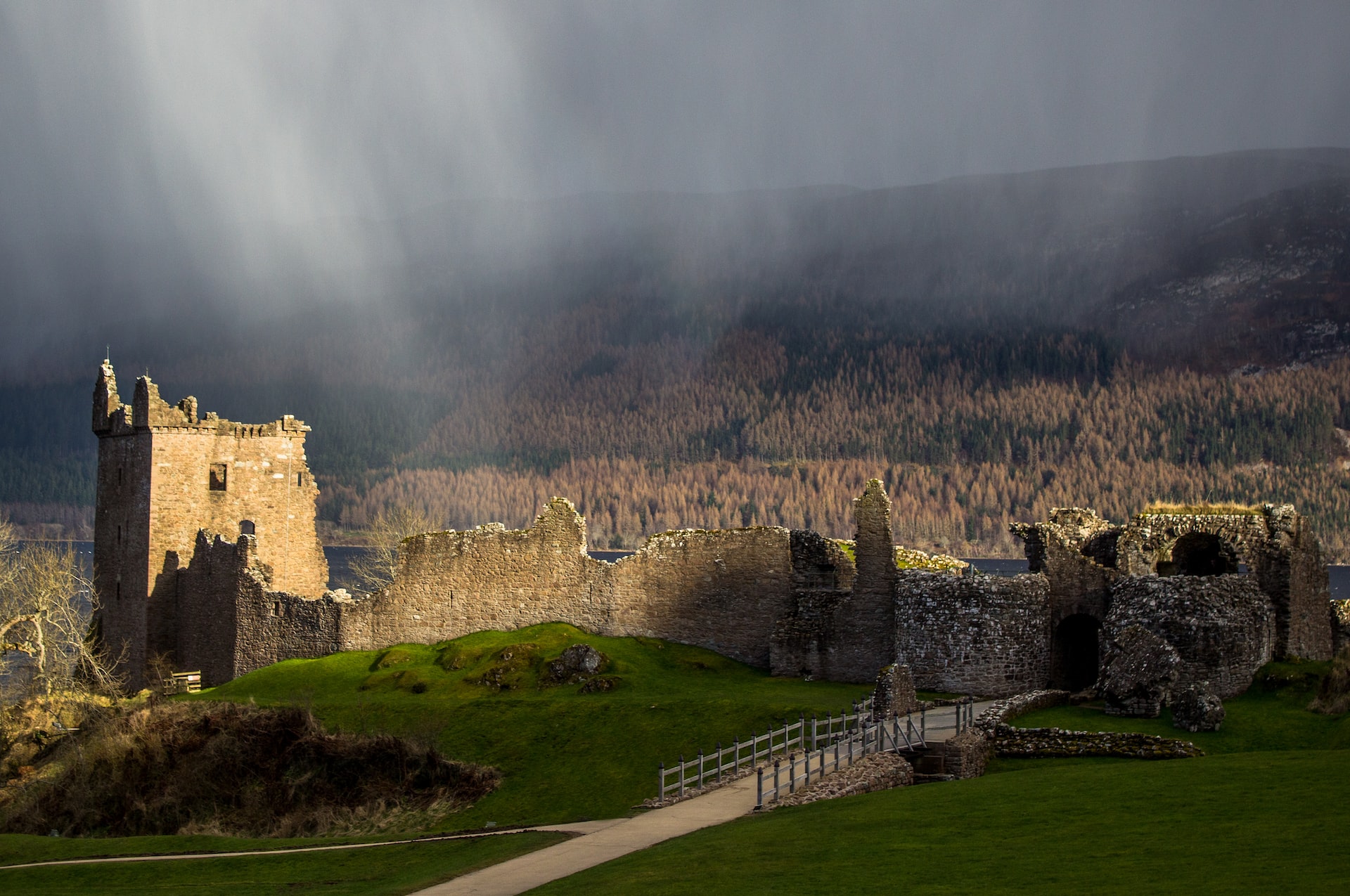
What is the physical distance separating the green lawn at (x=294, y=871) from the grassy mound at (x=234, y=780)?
6.68 m


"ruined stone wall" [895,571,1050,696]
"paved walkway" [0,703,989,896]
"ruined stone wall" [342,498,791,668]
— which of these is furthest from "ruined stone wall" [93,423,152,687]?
"ruined stone wall" [895,571,1050,696]

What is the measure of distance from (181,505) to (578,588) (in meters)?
16.0

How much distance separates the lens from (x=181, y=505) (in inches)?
2004

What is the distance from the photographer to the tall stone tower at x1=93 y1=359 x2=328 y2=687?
50.7m

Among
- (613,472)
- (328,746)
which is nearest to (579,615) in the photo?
(328,746)

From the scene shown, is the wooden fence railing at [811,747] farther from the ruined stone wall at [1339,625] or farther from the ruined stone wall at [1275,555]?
the ruined stone wall at [1339,625]

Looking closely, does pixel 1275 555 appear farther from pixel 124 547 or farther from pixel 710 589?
pixel 124 547

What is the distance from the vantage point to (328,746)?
36.2 metres

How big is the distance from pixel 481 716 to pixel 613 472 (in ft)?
517

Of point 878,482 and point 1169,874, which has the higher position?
point 878,482

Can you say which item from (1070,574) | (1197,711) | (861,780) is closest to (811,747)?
(861,780)

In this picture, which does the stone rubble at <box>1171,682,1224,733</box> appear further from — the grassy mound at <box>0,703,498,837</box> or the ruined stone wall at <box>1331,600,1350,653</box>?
the grassy mound at <box>0,703,498,837</box>

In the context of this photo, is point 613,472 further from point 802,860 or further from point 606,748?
point 802,860

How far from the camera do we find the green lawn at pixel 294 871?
22828mm
